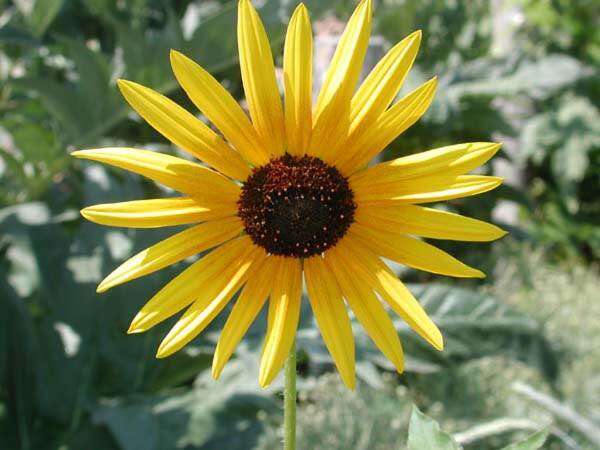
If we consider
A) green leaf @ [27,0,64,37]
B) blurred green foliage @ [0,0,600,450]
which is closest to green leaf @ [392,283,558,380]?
blurred green foliage @ [0,0,600,450]

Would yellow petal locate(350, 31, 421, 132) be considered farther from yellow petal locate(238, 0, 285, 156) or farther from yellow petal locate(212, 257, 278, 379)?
yellow petal locate(212, 257, 278, 379)

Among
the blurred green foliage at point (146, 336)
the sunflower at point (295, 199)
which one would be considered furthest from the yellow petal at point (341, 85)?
the blurred green foliage at point (146, 336)

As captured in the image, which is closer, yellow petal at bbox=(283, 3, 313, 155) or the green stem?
the green stem

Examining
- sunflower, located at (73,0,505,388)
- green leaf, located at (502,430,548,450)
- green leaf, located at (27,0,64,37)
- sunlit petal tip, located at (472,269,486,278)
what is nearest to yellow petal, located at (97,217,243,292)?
sunflower, located at (73,0,505,388)

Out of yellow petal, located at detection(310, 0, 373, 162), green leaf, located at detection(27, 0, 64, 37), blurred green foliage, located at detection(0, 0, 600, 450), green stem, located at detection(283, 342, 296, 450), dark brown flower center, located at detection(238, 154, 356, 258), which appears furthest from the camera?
green leaf, located at detection(27, 0, 64, 37)

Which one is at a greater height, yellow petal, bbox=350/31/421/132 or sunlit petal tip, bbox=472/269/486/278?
yellow petal, bbox=350/31/421/132

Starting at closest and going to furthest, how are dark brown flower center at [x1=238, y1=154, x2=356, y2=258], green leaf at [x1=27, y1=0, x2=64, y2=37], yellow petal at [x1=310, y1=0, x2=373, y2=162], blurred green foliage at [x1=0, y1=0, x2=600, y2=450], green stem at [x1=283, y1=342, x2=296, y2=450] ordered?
green stem at [x1=283, y1=342, x2=296, y2=450], yellow petal at [x1=310, y1=0, x2=373, y2=162], dark brown flower center at [x1=238, y1=154, x2=356, y2=258], blurred green foliage at [x1=0, y1=0, x2=600, y2=450], green leaf at [x1=27, y1=0, x2=64, y2=37]

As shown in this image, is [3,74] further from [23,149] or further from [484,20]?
[484,20]

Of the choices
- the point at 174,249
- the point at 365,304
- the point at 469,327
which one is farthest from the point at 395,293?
the point at 469,327

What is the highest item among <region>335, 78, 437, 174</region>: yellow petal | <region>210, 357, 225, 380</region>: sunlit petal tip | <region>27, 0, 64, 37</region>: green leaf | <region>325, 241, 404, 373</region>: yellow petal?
<region>27, 0, 64, 37</region>: green leaf
